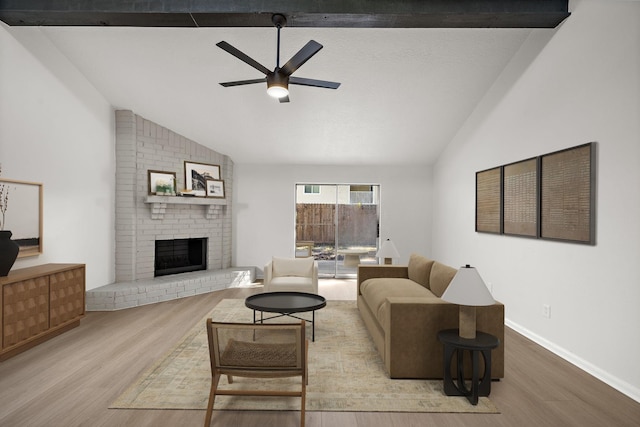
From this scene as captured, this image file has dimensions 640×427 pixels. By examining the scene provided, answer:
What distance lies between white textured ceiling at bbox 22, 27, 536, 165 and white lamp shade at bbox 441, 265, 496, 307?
2.81m

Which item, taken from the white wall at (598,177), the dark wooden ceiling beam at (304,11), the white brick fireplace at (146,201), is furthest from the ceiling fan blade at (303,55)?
the white brick fireplace at (146,201)

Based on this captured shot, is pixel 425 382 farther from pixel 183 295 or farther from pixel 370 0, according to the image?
pixel 183 295

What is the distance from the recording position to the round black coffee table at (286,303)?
3.77 meters

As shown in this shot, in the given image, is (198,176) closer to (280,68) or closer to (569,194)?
(280,68)

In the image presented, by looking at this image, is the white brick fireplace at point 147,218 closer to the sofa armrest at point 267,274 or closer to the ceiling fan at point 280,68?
the sofa armrest at point 267,274

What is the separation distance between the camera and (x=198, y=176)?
23.0 ft

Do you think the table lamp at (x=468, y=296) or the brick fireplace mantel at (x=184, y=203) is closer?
the table lamp at (x=468, y=296)

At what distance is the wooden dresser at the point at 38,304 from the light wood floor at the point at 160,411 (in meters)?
0.13

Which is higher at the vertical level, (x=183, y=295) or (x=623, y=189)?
(x=623, y=189)

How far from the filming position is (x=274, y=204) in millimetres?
7965

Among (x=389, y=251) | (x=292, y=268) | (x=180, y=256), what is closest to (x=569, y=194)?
(x=389, y=251)

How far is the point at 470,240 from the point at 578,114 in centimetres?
273

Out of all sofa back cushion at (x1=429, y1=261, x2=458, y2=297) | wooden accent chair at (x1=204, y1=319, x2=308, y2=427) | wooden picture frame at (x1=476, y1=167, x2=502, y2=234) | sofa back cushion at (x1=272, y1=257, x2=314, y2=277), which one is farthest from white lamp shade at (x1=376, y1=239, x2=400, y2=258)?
wooden accent chair at (x1=204, y1=319, x2=308, y2=427)

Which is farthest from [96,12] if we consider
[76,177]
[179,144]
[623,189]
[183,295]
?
[623,189]
